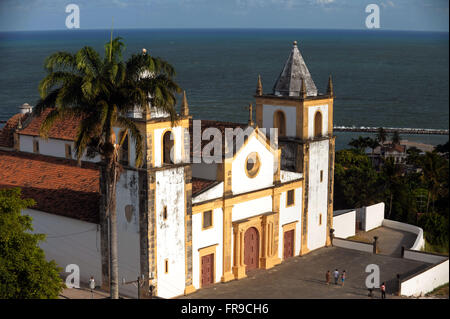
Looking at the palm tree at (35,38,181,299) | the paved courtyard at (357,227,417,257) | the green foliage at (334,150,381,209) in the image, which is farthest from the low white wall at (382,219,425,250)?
the palm tree at (35,38,181,299)

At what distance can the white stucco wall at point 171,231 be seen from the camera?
104ft

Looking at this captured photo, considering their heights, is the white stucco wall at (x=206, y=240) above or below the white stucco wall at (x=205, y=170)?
below

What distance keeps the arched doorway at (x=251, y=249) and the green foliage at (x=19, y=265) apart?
13151 mm

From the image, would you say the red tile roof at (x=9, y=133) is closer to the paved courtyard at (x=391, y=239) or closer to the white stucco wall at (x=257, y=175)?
the white stucco wall at (x=257, y=175)

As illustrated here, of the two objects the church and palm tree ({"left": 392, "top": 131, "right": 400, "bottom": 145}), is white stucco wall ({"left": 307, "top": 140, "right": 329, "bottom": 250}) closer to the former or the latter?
the church

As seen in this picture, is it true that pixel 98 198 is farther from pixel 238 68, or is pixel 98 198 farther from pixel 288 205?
pixel 238 68

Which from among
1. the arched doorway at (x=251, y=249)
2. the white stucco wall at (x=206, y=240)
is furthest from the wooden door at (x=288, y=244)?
the white stucco wall at (x=206, y=240)

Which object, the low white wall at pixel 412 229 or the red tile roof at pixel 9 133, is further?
the red tile roof at pixel 9 133

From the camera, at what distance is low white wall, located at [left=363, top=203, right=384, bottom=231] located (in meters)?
48.2

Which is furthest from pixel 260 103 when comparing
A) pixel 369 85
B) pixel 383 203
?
pixel 369 85

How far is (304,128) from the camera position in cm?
3944

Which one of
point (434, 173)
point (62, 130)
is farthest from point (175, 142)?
point (434, 173)

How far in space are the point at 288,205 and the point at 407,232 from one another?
1247 centimetres
